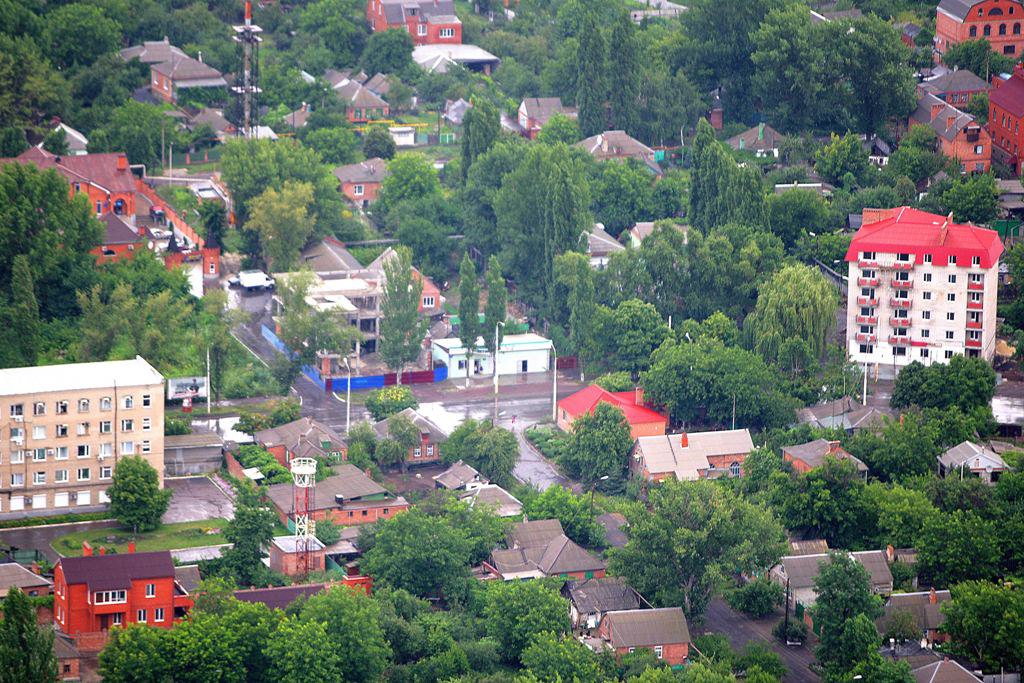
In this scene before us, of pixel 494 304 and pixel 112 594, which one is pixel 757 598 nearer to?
pixel 112 594

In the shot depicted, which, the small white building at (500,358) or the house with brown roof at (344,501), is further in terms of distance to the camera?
the small white building at (500,358)

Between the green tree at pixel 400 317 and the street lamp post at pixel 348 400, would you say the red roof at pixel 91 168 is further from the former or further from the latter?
the green tree at pixel 400 317

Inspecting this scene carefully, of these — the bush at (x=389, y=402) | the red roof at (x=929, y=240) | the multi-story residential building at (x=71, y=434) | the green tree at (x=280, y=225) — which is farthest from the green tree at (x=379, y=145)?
the multi-story residential building at (x=71, y=434)

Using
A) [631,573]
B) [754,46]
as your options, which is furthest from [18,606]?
[754,46]

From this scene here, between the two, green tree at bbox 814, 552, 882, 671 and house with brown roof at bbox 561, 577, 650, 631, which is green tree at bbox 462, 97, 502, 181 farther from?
green tree at bbox 814, 552, 882, 671

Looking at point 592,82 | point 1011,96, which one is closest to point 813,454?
point 1011,96
